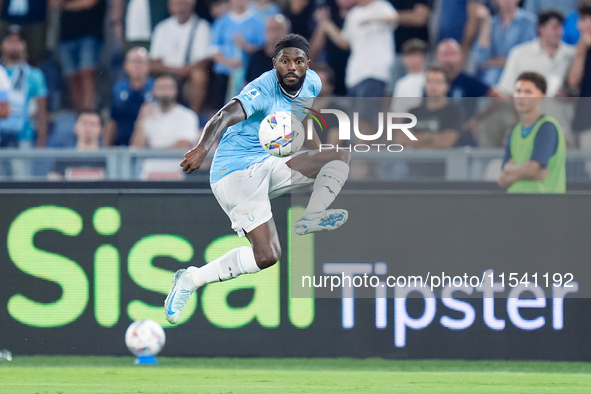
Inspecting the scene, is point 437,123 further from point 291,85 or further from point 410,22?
point 410,22

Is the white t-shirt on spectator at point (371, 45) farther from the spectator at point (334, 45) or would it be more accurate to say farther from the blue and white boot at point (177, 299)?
the blue and white boot at point (177, 299)

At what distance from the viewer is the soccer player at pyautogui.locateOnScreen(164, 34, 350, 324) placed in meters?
7.04

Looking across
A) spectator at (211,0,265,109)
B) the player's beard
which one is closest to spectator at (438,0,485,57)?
spectator at (211,0,265,109)

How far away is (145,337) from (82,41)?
186 inches

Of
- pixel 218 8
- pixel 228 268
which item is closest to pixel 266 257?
pixel 228 268

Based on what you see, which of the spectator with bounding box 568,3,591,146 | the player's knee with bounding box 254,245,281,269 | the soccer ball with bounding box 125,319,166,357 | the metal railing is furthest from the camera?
the spectator with bounding box 568,3,591,146

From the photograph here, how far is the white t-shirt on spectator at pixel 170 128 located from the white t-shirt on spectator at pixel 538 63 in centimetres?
318

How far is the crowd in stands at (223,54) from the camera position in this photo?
10531mm

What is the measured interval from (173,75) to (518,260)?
4.45 m

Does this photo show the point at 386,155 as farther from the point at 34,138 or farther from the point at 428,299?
the point at 34,138

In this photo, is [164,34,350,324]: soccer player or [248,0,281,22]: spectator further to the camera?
[248,0,281,22]: spectator

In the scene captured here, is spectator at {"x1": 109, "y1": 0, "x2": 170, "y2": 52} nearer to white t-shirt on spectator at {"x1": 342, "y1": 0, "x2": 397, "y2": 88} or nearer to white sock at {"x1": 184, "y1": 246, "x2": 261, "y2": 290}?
white t-shirt on spectator at {"x1": 342, "y1": 0, "x2": 397, "y2": 88}

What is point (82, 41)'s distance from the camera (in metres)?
12.0

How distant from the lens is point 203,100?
11438mm
